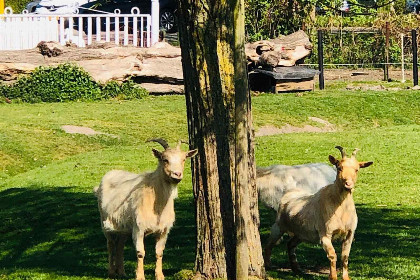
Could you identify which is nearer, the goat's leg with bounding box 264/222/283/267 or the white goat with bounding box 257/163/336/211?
the goat's leg with bounding box 264/222/283/267

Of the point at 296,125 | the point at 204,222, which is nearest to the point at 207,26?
the point at 204,222

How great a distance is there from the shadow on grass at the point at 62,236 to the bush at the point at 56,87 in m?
8.59

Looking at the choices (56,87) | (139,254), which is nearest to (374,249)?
(139,254)

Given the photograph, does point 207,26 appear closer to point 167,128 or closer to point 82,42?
point 167,128

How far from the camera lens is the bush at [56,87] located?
24.2m

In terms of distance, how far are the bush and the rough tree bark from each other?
627 inches

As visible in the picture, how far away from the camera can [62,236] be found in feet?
40.8

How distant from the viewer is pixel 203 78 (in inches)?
341

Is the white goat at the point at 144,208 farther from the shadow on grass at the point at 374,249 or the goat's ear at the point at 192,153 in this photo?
the shadow on grass at the point at 374,249

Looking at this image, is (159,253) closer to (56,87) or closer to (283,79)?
(56,87)

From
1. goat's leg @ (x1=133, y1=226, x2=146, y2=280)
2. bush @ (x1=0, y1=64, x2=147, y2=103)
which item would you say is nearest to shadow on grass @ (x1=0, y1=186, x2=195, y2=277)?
goat's leg @ (x1=133, y1=226, x2=146, y2=280)

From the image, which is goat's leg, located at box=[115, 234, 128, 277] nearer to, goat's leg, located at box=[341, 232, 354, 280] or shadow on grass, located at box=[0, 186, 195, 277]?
shadow on grass, located at box=[0, 186, 195, 277]

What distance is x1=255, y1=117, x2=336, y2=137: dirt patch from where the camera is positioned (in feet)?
69.4

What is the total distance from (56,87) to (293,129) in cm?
675
